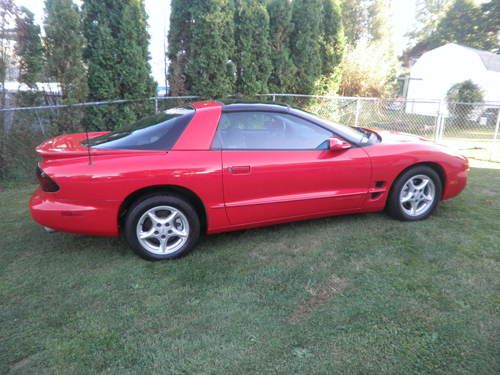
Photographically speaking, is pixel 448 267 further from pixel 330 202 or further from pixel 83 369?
pixel 83 369

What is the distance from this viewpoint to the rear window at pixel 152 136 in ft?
10.6

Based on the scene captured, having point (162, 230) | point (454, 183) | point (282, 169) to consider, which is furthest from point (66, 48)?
point (454, 183)

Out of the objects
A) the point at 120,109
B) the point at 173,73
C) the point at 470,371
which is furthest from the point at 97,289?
the point at 173,73

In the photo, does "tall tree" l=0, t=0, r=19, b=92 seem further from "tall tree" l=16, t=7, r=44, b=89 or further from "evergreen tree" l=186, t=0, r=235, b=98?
"evergreen tree" l=186, t=0, r=235, b=98

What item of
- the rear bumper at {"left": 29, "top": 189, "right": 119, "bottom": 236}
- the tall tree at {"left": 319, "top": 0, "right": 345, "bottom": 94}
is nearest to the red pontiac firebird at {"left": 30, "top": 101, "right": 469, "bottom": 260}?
the rear bumper at {"left": 29, "top": 189, "right": 119, "bottom": 236}

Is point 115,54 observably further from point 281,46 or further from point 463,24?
point 463,24

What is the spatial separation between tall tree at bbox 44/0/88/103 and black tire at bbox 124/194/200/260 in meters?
4.00

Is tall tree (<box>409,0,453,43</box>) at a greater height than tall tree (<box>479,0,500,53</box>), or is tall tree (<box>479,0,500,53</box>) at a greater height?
tall tree (<box>409,0,453,43</box>)

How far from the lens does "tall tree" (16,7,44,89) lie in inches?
225

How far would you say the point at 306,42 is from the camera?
28.4 ft

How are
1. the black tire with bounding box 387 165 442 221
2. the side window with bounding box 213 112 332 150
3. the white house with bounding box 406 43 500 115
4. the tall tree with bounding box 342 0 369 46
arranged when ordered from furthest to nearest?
1. the tall tree with bounding box 342 0 369 46
2. the white house with bounding box 406 43 500 115
3. the black tire with bounding box 387 165 442 221
4. the side window with bounding box 213 112 332 150

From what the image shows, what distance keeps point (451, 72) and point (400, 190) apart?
24290mm

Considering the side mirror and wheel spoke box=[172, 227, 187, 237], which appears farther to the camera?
the side mirror

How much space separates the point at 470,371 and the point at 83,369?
2236 millimetres
